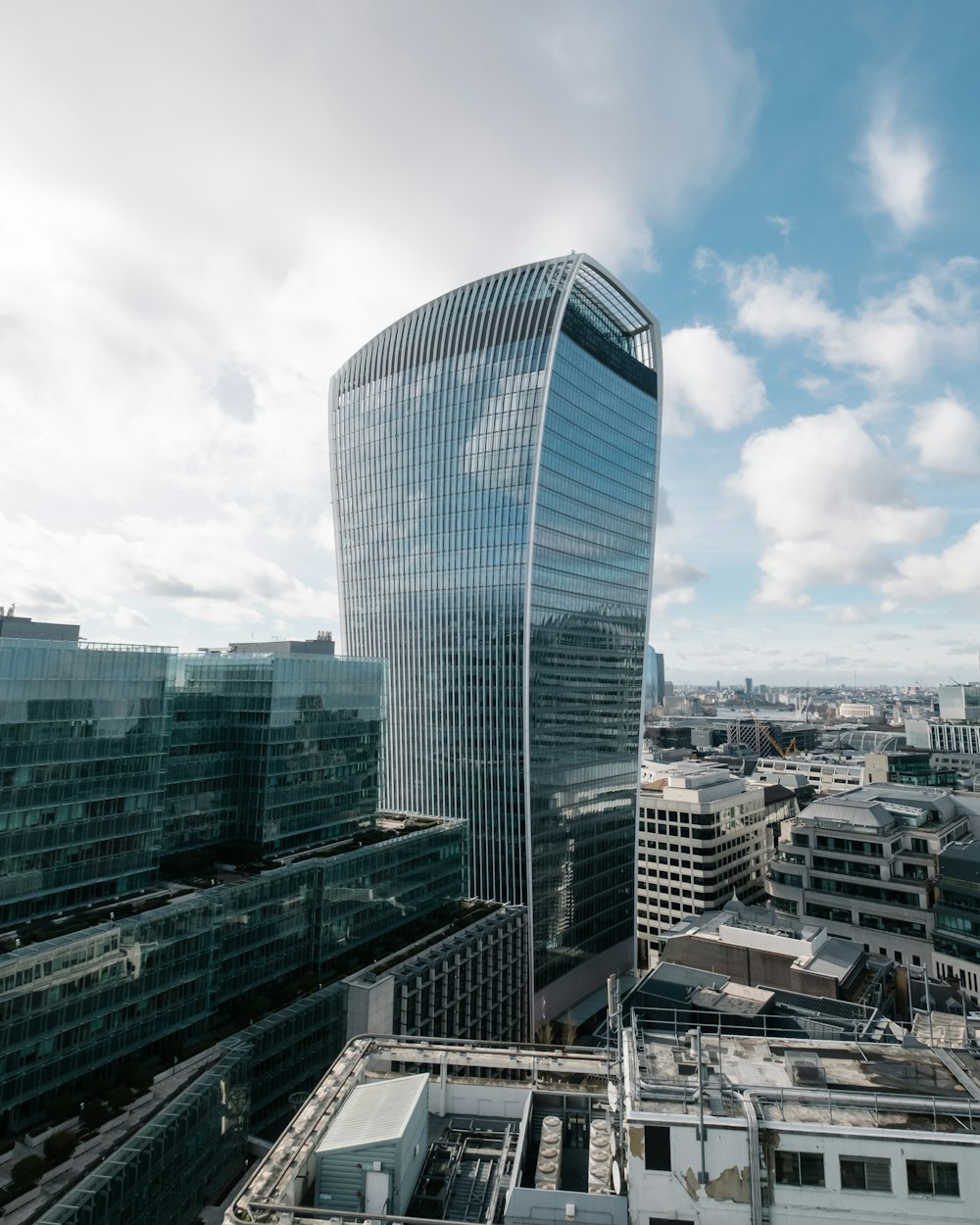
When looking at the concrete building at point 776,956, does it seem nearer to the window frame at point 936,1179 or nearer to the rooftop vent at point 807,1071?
the rooftop vent at point 807,1071

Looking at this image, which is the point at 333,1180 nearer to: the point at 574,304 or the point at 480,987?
the point at 480,987

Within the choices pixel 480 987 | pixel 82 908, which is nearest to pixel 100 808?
pixel 82 908

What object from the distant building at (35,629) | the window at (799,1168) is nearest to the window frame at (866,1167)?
the window at (799,1168)

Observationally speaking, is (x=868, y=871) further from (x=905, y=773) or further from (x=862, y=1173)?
(x=862, y=1173)

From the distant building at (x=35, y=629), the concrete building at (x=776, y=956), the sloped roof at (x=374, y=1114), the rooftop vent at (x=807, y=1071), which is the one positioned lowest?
the concrete building at (x=776, y=956)

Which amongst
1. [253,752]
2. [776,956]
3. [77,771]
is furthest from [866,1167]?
[253,752]

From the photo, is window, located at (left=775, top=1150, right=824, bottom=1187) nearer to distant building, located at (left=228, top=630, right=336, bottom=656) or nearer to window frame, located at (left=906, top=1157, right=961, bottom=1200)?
window frame, located at (left=906, top=1157, right=961, bottom=1200)
